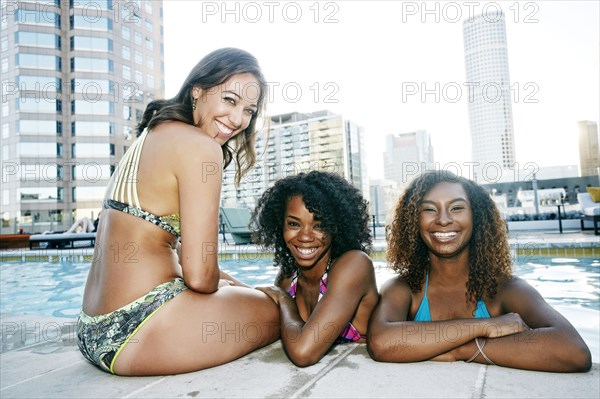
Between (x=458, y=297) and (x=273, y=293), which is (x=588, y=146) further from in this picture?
(x=273, y=293)

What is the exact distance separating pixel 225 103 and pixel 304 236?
31.3 inches

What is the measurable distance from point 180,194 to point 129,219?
24 centimetres

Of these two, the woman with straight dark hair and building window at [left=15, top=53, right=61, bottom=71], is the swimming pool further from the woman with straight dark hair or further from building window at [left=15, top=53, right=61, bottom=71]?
building window at [left=15, top=53, right=61, bottom=71]

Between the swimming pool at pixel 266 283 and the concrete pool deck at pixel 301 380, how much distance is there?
1756 mm

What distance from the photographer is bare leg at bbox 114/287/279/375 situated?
154 cm

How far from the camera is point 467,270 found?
6.87 ft

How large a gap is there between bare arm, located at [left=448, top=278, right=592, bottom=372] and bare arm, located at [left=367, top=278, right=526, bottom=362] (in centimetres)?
5

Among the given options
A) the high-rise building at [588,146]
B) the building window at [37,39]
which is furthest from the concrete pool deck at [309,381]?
the building window at [37,39]

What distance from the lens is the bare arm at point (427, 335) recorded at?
1.56 meters

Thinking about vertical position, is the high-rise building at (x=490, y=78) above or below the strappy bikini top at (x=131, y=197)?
above

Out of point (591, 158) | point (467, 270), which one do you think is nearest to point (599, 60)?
point (467, 270)

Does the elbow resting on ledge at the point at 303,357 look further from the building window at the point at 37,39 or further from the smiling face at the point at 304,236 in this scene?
the building window at the point at 37,39

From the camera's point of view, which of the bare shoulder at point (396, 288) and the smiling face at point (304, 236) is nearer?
the bare shoulder at point (396, 288)

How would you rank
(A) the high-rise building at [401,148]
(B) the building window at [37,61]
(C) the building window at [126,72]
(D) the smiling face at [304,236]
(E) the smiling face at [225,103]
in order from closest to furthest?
(E) the smiling face at [225,103], (D) the smiling face at [304,236], (B) the building window at [37,61], (C) the building window at [126,72], (A) the high-rise building at [401,148]
